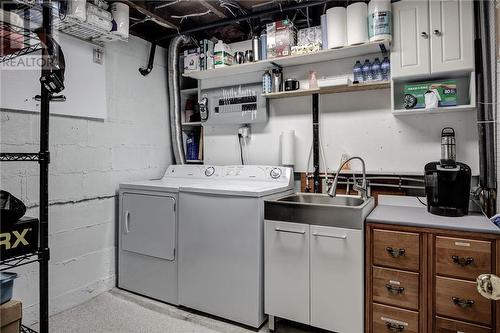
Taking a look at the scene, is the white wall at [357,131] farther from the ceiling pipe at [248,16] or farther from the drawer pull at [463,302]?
the drawer pull at [463,302]

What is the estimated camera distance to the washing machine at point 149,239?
2521 millimetres

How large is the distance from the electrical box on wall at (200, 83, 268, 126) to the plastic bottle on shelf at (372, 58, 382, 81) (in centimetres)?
A: 100

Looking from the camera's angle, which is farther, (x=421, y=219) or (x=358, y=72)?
(x=358, y=72)

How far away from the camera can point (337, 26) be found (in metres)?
2.40

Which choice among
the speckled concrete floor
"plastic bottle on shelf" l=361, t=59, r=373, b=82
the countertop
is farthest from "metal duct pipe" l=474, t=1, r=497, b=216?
the speckled concrete floor

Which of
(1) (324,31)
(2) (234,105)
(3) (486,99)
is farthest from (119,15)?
(3) (486,99)

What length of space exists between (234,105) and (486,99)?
80.4 inches

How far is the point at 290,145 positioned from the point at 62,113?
190 cm

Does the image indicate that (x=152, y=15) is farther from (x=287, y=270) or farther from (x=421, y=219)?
(x=421, y=219)

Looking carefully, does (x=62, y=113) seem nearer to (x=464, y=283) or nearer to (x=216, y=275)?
(x=216, y=275)

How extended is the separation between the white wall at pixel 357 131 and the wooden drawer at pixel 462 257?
31.8 inches

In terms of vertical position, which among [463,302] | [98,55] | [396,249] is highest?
[98,55]

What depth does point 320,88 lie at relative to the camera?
8.41 ft

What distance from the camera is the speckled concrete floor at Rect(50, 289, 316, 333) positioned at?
2186mm
